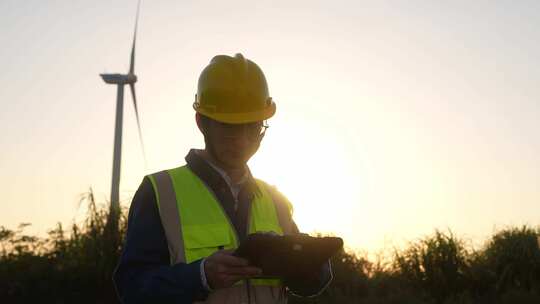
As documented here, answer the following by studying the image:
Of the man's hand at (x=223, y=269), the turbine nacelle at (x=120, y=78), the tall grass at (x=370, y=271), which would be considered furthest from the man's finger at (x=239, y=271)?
the turbine nacelle at (x=120, y=78)

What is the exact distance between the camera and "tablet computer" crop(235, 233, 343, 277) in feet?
10.3

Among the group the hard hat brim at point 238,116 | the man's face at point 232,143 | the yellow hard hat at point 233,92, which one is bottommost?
the man's face at point 232,143

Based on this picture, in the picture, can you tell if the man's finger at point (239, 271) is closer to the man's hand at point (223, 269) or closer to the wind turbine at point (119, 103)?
the man's hand at point (223, 269)

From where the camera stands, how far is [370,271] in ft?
49.5

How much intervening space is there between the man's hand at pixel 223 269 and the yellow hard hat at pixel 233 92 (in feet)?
2.55

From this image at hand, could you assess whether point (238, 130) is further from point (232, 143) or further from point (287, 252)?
point (287, 252)

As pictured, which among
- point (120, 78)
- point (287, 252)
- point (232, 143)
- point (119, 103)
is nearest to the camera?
point (287, 252)

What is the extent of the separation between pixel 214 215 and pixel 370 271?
1200 cm

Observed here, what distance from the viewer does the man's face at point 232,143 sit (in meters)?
3.61

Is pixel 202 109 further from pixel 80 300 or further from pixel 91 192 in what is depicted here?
pixel 91 192

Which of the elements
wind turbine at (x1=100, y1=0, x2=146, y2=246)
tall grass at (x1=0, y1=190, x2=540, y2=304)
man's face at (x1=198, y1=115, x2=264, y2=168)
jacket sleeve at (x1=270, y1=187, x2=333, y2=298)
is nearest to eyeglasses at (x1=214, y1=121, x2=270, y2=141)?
man's face at (x1=198, y1=115, x2=264, y2=168)

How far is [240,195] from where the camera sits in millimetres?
3727

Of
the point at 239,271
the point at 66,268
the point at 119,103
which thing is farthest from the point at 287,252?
the point at 119,103

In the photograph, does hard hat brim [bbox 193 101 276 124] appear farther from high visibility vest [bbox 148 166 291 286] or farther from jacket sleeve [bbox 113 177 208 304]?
jacket sleeve [bbox 113 177 208 304]
